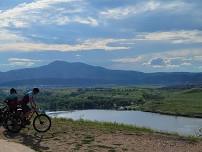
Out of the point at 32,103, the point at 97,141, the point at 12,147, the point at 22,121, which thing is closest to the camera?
the point at 12,147

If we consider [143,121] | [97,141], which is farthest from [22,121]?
[143,121]

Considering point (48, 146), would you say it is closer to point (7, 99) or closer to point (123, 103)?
point (7, 99)

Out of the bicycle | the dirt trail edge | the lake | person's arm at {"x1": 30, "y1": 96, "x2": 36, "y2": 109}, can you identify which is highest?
person's arm at {"x1": 30, "y1": 96, "x2": 36, "y2": 109}

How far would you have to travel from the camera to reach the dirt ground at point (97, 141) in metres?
13.8

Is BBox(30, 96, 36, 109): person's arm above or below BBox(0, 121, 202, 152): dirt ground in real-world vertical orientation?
above

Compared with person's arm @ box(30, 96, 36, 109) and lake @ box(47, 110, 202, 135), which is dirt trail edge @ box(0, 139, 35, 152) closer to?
person's arm @ box(30, 96, 36, 109)

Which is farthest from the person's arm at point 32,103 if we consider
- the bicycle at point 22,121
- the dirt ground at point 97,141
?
the dirt ground at point 97,141

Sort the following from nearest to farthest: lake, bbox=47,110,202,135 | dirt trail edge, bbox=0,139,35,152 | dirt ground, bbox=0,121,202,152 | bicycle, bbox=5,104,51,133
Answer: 1. dirt trail edge, bbox=0,139,35,152
2. dirt ground, bbox=0,121,202,152
3. bicycle, bbox=5,104,51,133
4. lake, bbox=47,110,202,135

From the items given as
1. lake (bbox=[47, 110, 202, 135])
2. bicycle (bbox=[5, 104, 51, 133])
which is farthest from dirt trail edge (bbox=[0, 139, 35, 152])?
lake (bbox=[47, 110, 202, 135])

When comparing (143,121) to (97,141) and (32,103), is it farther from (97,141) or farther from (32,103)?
(97,141)

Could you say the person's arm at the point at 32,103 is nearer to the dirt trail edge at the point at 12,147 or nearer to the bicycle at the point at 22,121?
the bicycle at the point at 22,121

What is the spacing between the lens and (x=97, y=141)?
1471cm

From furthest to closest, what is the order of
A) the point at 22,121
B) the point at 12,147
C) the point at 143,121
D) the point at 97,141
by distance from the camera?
the point at 143,121 → the point at 22,121 → the point at 97,141 → the point at 12,147

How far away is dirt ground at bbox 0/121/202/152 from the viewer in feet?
45.2
